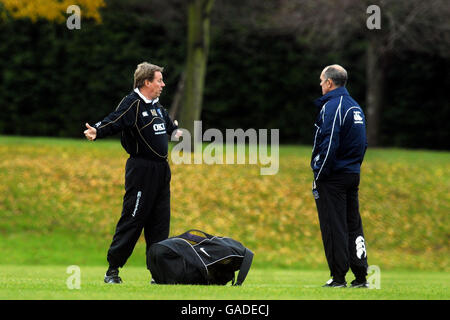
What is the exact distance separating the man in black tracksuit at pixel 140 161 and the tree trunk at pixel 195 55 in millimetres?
13057

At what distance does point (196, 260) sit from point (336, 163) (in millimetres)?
1622

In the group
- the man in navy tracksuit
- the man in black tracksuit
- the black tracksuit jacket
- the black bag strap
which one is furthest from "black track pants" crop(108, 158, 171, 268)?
the man in navy tracksuit

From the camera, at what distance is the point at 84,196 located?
55.3ft

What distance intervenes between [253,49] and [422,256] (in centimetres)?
1449

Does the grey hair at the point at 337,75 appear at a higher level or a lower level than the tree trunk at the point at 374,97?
lower

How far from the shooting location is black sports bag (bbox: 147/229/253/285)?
305 inches

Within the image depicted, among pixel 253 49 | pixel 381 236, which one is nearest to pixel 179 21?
pixel 253 49

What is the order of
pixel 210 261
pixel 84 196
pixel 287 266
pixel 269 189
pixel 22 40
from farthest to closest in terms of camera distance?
pixel 22 40 → pixel 269 189 → pixel 84 196 → pixel 287 266 → pixel 210 261

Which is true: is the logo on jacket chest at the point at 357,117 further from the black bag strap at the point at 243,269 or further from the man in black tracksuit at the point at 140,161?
the man in black tracksuit at the point at 140,161

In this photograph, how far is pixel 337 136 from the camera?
7.80 meters

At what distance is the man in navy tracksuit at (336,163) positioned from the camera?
7828mm

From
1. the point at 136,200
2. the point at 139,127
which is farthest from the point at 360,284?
the point at 139,127

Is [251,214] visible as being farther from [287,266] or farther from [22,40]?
[22,40]

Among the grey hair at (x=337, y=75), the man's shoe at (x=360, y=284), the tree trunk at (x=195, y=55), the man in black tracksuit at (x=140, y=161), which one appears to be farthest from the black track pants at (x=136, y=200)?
the tree trunk at (x=195, y=55)
